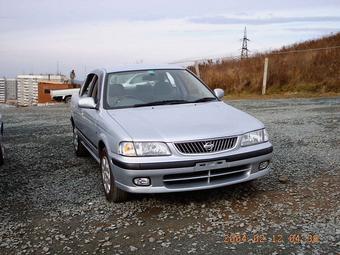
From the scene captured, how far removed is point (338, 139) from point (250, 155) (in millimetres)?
4257

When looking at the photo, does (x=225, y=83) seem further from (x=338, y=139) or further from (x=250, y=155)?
(x=250, y=155)

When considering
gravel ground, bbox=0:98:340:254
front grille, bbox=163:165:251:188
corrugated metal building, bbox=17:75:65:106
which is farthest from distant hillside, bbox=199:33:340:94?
corrugated metal building, bbox=17:75:65:106

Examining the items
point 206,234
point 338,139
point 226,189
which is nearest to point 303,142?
point 338,139

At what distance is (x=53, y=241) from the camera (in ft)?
12.5

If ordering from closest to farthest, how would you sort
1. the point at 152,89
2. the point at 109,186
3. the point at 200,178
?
the point at 200,178
the point at 109,186
the point at 152,89

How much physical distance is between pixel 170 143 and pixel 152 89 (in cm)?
163

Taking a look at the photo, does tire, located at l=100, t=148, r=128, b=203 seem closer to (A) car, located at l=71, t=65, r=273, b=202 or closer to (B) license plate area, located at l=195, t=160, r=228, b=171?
(A) car, located at l=71, t=65, r=273, b=202

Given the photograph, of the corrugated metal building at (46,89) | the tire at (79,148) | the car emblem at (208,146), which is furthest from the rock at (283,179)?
the corrugated metal building at (46,89)

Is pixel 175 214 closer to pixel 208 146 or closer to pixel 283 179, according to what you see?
pixel 208 146

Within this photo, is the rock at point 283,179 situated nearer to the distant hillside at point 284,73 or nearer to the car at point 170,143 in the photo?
the car at point 170,143

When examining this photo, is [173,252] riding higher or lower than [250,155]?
lower

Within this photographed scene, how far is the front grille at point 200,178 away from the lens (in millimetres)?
4277

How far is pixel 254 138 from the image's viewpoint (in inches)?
181
